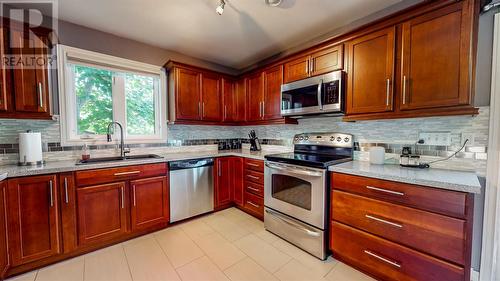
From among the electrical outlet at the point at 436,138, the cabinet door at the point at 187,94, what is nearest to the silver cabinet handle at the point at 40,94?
the cabinet door at the point at 187,94

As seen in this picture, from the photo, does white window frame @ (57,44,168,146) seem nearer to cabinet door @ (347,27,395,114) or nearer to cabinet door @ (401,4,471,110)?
cabinet door @ (347,27,395,114)

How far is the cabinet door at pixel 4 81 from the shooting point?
1.64 meters

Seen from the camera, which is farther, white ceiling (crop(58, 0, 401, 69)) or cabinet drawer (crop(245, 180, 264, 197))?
cabinet drawer (crop(245, 180, 264, 197))

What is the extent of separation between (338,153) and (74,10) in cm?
316

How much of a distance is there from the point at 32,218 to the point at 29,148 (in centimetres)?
65

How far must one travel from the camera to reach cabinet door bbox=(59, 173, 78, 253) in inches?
69.1

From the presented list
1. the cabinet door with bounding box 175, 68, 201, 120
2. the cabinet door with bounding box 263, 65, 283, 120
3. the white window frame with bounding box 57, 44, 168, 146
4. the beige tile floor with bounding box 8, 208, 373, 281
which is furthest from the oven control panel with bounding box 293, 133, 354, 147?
the white window frame with bounding box 57, 44, 168, 146

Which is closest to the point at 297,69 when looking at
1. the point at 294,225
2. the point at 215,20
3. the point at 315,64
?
the point at 315,64

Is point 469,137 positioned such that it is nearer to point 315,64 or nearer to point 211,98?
point 315,64

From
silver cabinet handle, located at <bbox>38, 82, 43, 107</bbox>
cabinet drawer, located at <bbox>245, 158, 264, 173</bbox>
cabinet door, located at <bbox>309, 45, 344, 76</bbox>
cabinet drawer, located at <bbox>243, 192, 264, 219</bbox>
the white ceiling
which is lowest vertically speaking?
cabinet drawer, located at <bbox>243, 192, 264, 219</bbox>

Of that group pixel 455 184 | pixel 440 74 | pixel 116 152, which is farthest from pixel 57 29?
pixel 455 184

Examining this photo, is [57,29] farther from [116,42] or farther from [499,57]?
[499,57]

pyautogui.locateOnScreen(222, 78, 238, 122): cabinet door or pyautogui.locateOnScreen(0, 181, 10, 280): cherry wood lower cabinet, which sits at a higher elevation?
→ pyautogui.locateOnScreen(222, 78, 238, 122): cabinet door

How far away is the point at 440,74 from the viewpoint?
4.74ft
